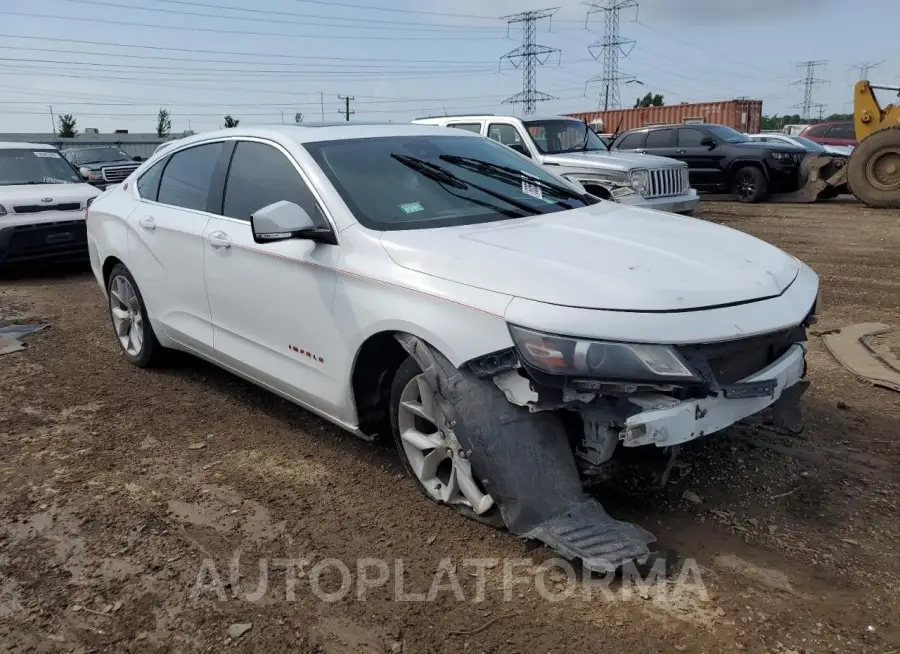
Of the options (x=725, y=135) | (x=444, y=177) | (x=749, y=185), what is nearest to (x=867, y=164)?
(x=749, y=185)

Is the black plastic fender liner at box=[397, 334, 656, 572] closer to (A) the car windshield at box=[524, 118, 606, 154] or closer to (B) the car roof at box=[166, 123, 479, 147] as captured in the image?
(B) the car roof at box=[166, 123, 479, 147]

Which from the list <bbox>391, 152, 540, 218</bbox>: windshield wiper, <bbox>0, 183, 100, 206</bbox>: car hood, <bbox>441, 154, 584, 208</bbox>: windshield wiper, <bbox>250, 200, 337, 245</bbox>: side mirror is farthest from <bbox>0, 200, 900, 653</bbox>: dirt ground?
<bbox>0, 183, 100, 206</bbox>: car hood

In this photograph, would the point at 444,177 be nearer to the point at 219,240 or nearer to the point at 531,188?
the point at 531,188

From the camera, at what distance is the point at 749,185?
15969 millimetres

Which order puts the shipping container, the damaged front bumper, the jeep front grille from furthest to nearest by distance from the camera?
the shipping container → the jeep front grille → the damaged front bumper

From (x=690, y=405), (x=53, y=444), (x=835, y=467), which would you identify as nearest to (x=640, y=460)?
(x=690, y=405)

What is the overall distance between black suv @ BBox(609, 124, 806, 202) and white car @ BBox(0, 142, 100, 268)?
397 inches

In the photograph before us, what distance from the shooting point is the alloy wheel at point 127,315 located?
5.45 m

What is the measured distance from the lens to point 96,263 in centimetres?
591

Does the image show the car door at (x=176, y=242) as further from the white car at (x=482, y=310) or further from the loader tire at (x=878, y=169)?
the loader tire at (x=878, y=169)

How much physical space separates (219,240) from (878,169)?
43.2 feet

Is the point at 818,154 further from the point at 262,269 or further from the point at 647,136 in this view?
the point at 262,269

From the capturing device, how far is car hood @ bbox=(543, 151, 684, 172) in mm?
10609

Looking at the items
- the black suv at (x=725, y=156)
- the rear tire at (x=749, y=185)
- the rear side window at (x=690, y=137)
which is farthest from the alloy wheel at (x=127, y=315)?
the rear tire at (x=749, y=185)
